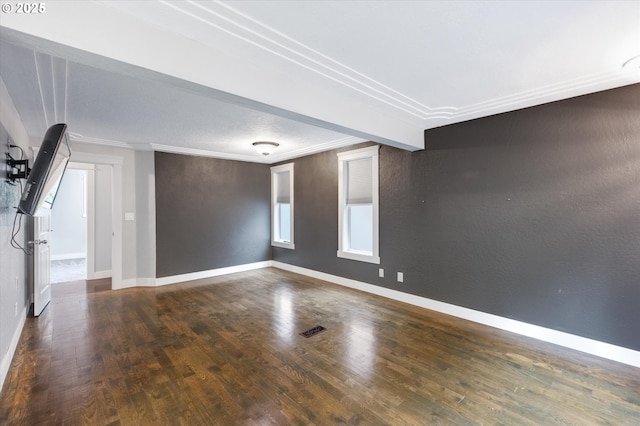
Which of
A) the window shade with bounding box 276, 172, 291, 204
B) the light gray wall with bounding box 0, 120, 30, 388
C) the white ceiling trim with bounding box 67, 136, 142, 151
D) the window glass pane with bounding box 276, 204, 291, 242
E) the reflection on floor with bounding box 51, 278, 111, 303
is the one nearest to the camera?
the light gray wall with bounding box 0, 120, 30, 388

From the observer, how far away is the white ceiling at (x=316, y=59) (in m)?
1.58

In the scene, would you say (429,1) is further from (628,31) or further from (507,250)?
(507,250)

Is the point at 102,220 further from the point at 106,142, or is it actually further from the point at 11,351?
the point at 11,351

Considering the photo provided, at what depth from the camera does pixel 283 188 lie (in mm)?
6402

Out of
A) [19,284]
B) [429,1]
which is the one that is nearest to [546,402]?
[429,1]

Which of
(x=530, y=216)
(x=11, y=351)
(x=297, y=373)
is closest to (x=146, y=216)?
(x=11, y=351)

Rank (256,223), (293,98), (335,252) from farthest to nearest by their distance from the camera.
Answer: (256,223), (335,252), (293,98)

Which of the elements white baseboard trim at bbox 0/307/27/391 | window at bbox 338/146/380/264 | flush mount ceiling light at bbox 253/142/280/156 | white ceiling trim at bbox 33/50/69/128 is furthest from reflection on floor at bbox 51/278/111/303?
window at bbox 338/146/380/264

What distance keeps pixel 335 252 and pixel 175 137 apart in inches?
126

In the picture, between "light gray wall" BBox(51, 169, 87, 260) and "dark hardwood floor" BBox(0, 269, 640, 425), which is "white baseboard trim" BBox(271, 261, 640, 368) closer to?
"dark hardwood floor" BBox(0, 269, 640, 425)

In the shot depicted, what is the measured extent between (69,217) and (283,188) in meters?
6.29

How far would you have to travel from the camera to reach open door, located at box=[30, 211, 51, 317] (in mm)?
3633

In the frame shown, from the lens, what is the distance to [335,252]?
5117 mm

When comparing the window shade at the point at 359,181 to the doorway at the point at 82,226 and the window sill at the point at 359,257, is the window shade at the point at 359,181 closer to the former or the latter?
the window sill at the point at 359,257
